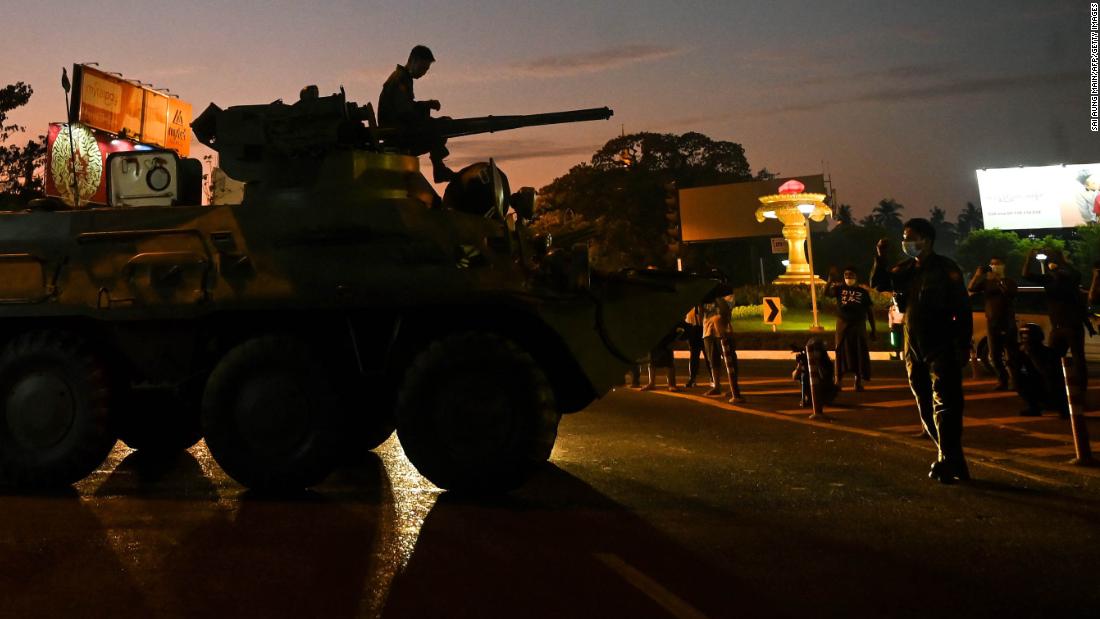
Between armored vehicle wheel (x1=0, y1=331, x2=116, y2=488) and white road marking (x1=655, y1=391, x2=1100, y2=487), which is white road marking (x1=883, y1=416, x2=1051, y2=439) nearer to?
white road marking (x1=655, y1=391, x2=1100, y2=487)

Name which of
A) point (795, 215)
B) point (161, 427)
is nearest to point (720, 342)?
point (161, 427)

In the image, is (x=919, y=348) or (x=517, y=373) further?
(x=919, y=348)

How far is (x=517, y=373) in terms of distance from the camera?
7336 mm

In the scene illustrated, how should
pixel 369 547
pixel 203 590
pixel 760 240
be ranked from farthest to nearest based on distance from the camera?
1. pixel 760 240
2. pixel 369 547
3. pixel 203 590

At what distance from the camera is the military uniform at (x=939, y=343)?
319 inches

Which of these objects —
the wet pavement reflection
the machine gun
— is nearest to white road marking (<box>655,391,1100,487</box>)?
the wet pavement reflection

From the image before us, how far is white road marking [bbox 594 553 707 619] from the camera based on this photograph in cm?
486

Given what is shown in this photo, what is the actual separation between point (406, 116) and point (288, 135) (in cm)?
107

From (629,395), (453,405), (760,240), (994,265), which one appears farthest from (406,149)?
(760,240)

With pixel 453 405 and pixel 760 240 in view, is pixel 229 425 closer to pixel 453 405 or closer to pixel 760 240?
pixel 453 405

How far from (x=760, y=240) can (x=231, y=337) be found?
67518 mm

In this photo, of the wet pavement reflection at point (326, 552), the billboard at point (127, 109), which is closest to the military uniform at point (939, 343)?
the wet pavement reflection at point (326, 552)

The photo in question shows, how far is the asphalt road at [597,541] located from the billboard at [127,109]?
2177cm

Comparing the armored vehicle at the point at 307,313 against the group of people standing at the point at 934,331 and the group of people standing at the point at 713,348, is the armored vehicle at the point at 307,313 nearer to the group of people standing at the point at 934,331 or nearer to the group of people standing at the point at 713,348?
the group of people standing at the point at 934,331
